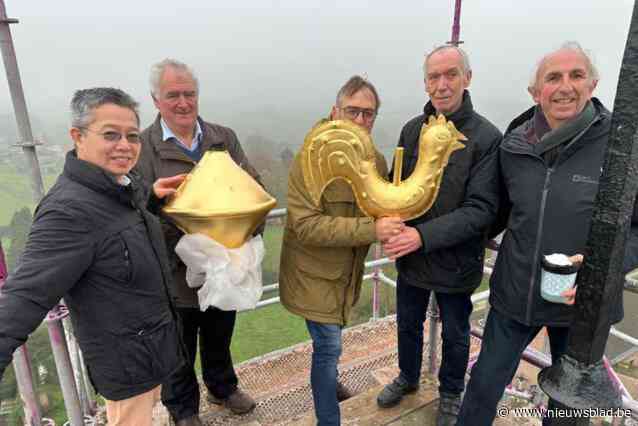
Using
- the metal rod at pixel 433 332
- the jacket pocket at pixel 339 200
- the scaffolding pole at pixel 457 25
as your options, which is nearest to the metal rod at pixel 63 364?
the jacket pocket at pixel 339 200

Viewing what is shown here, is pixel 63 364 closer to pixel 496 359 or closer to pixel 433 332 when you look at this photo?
pixel 496 359

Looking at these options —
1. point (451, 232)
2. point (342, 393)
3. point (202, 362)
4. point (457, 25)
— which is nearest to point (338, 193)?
point (451, 232)

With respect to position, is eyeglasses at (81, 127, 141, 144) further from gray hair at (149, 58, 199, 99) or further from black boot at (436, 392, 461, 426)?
black boot at (436, 392, 461, 426)

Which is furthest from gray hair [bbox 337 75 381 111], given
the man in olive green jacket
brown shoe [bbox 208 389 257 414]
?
brown shoe [bbox 208 389 257 414]

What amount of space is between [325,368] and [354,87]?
1170 millimetres

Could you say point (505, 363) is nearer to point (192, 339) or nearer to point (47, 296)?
point (192, 339)

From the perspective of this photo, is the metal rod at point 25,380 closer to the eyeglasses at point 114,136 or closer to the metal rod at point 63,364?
the metal rod at point 63,364

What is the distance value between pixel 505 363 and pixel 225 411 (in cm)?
147

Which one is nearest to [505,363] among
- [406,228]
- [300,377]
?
[406,228]

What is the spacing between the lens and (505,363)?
66.2 inches

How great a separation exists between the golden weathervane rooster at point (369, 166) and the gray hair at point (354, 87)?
6.2 inches

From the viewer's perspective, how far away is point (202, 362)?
2.23 metres

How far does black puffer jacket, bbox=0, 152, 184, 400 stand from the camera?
3.71 feet

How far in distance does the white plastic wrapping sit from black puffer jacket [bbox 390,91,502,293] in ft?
2.24
